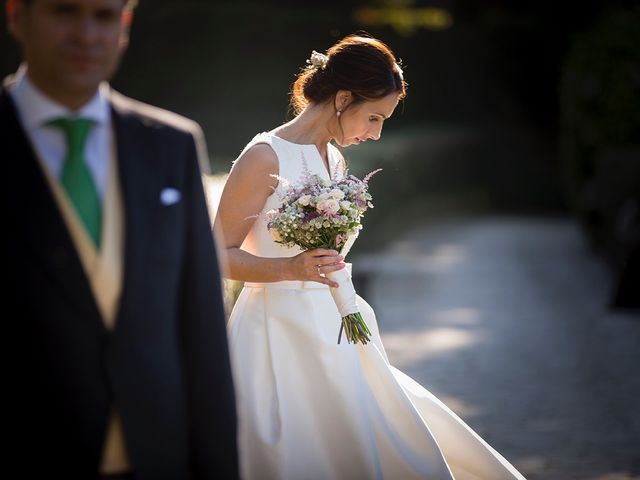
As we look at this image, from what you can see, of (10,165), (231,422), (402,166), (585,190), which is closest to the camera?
(10,165)

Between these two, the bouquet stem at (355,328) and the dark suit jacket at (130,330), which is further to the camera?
the bouquet stem at (355,328)

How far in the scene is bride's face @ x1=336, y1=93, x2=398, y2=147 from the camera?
419 cm

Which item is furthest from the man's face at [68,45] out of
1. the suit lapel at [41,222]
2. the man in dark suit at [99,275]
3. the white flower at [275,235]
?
the white flower at [275,235]

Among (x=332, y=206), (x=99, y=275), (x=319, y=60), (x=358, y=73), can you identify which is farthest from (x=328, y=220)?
(x=99, y=275)

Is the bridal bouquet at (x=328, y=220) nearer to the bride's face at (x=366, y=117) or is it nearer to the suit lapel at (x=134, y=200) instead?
the bride's face at (x=366, y=117)

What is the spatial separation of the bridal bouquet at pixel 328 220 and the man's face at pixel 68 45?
162 cm

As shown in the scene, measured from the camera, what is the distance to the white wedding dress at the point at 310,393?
13.2 feet

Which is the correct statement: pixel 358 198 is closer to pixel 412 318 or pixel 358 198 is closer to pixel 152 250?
pixel 152 250

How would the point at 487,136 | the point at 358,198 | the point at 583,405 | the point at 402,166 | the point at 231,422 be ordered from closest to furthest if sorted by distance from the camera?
1. the point at 231,422
2. the point at 358,198
3. the point at 583,405
4. the point at 402,166
5. the point at 487,136

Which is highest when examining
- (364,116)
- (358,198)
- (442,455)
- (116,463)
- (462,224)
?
(364,116)

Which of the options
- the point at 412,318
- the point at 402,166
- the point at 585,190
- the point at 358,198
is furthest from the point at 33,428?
the point at 402,166

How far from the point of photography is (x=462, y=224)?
2092cm

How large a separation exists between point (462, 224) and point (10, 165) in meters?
18.9

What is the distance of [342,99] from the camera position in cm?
422
